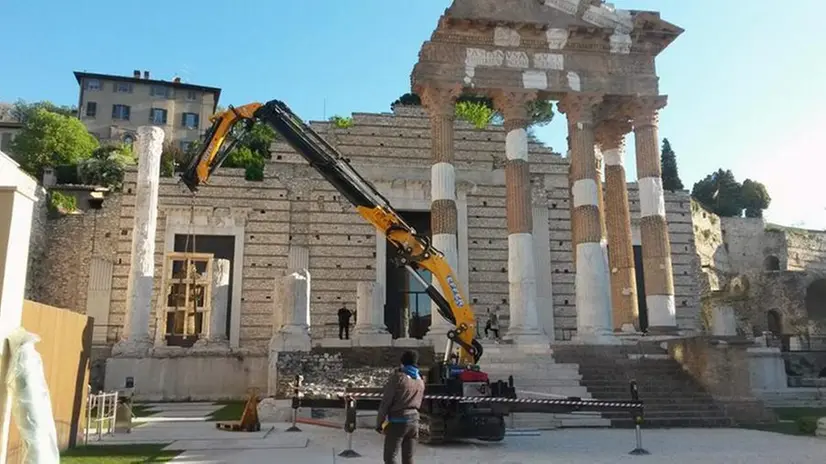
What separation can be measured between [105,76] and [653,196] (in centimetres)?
5100

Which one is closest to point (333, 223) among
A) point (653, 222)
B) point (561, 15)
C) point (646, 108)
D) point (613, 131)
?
point (613, 131)

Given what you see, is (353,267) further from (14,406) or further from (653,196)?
(14,406)

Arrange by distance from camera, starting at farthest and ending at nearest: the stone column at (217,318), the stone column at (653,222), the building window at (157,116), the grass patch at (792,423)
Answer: the building window at (157,116) → the stone column at (217,318) → the stone column at (653,222) → the grass patch at (792,423)

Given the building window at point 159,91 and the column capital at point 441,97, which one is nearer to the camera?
the column capital at point 441,97

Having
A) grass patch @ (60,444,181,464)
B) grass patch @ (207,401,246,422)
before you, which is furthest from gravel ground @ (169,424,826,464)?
grass patch @ (207,401,246,422)

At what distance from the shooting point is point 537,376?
53.0 feet

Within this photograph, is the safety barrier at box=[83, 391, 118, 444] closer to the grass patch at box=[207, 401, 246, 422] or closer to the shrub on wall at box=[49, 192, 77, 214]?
the grass patch at box=[207, 401, 246, 422]

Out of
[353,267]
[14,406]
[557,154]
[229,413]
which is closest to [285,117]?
[229,413]

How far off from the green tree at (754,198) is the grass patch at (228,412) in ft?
163

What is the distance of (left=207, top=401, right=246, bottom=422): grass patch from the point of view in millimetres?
15070

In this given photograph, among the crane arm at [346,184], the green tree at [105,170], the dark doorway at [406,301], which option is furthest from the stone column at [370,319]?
the green tree at [105,170]

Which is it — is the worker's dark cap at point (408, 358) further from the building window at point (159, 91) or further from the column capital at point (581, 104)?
the building window at point (159, 91)

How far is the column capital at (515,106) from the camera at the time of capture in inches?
790

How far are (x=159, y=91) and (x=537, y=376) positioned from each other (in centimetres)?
5133
